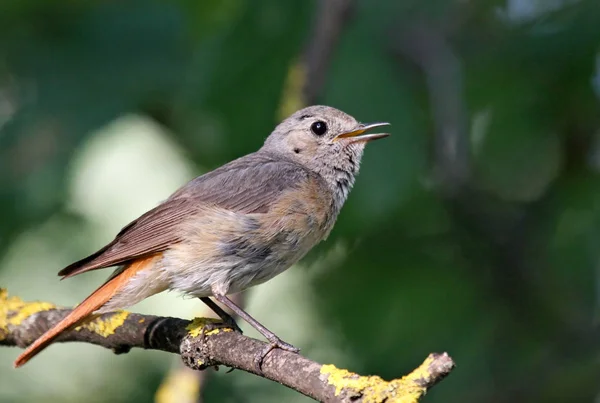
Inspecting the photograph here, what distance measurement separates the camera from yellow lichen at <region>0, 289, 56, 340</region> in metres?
4.78

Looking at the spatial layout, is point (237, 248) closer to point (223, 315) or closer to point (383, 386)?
point (223, 315)

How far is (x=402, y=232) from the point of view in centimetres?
610

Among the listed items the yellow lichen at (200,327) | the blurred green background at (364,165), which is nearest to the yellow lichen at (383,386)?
the yellow lichen at (200,327)

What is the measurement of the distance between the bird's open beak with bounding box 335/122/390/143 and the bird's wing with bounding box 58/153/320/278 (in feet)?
1.15

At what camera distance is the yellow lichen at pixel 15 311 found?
4.78 meters

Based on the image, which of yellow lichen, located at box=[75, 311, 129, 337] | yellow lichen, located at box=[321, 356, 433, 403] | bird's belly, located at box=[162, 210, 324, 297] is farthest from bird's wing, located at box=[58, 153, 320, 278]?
yellow lichen, located at box=[321, 356, 433, 403]

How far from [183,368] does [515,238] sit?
2.91 metres

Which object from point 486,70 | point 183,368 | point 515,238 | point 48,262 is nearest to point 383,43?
point 486,70

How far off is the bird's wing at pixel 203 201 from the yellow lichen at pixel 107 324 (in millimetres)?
272

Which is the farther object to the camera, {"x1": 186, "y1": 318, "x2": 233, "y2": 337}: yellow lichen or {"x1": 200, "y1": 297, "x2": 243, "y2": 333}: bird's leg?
{"x1": 200, "y1": 297, "x2": 243, "y2": 333}: bird's leg

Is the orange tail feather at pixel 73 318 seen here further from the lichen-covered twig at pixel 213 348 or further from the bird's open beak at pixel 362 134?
the bird's open beak at pixel 362 134

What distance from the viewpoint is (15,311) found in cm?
483

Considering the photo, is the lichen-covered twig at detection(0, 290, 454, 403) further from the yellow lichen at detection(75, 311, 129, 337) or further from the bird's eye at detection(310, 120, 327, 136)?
the bird's eye at detection(310, 120, 327, 136)

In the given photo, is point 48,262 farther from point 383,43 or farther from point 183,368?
point 383,43
